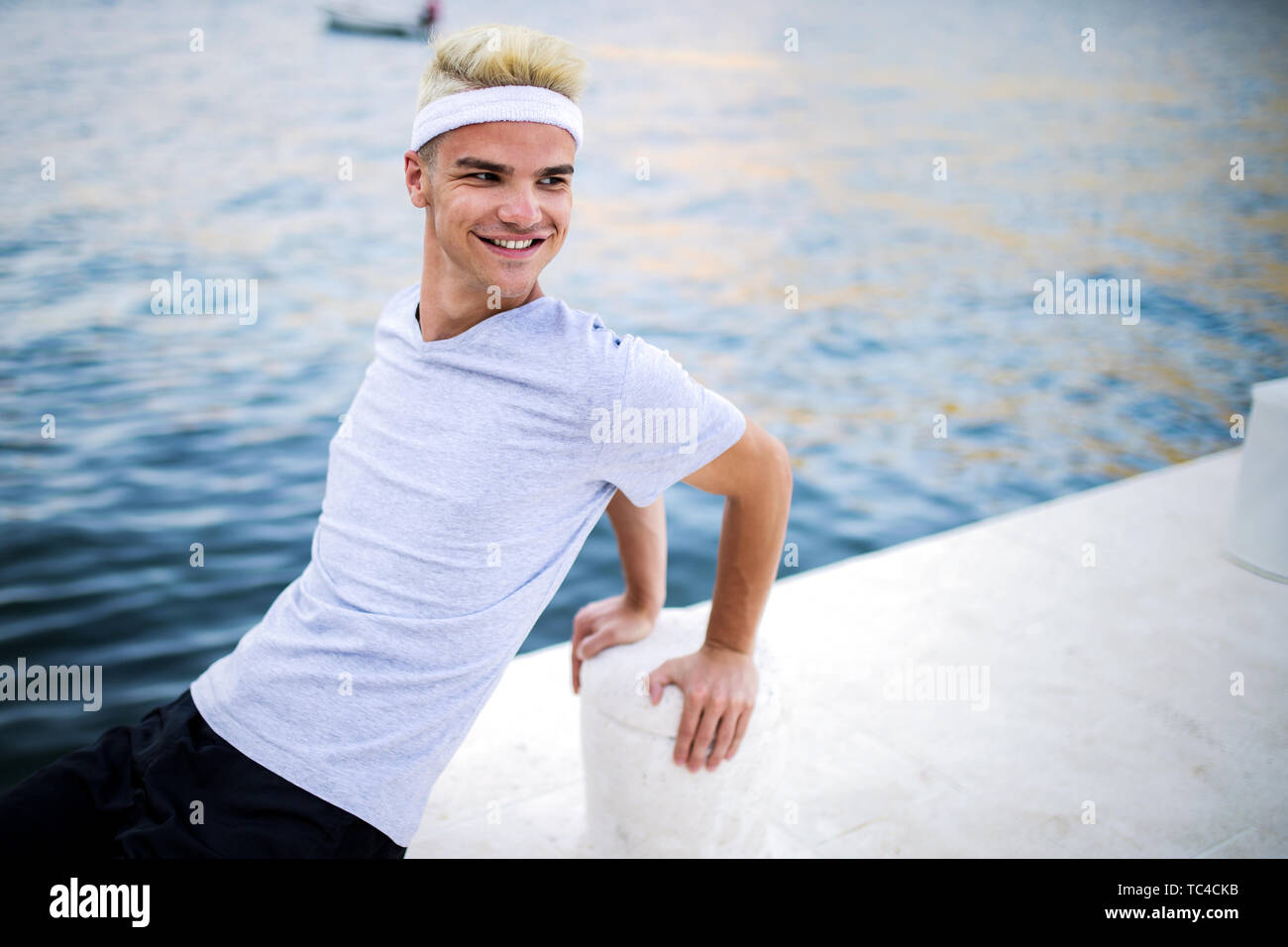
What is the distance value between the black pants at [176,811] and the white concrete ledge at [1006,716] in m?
0.73

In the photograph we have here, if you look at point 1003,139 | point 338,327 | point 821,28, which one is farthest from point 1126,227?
point 821,28

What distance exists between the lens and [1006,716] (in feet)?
9.46

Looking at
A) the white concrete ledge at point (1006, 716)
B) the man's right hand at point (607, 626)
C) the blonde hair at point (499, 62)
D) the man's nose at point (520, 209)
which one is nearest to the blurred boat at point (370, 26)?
the white concrete ledge at point (1006, 716)

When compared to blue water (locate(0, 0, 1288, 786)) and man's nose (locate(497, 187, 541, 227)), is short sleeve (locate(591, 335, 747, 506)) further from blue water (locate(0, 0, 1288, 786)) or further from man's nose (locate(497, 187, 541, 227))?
blue water (locate(0, 0, 1288, 786))

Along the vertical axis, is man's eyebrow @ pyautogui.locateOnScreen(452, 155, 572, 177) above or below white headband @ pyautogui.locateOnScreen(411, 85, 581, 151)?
below

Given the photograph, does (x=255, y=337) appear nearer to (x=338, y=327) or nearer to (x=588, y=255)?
(x=338, y=327)

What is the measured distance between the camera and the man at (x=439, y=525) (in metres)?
1.64

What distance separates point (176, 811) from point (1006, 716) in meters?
2.01

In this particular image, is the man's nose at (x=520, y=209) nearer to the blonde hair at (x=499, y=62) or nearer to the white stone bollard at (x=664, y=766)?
the blonde hair at (x=499, y=62)

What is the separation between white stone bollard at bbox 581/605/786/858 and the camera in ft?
6.82

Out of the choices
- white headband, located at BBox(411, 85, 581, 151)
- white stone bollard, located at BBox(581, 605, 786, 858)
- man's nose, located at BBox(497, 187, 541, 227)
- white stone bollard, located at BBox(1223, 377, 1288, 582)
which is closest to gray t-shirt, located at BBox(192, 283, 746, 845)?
man's nose, located at BBox(497, 187, 541, 227)

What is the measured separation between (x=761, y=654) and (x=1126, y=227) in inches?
455

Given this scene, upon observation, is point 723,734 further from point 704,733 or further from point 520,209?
point 520,209

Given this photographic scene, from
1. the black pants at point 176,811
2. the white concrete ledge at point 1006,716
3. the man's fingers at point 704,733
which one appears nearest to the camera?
the black pants at point 176,811
